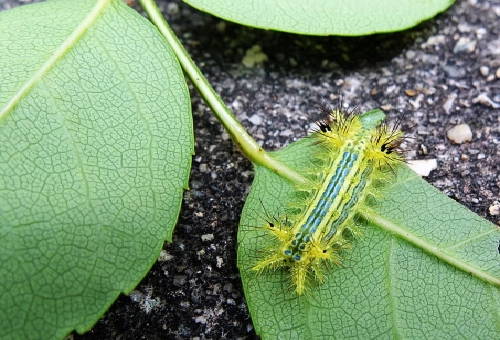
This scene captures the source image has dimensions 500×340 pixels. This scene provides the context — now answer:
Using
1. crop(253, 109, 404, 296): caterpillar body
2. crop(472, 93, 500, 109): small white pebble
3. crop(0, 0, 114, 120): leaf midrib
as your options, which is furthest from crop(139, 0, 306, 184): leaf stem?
Answer: crop(472, 93, 500, 109): small white pebble

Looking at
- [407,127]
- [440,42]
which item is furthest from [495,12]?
[407,127]

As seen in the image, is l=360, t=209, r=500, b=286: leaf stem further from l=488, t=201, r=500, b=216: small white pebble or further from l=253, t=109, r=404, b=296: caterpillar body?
l=488, t=201, r=500, b=216: small white pebble

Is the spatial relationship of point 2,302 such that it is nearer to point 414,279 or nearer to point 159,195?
point 159,195

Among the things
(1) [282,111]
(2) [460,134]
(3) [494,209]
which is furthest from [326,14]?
(3) [494,209]

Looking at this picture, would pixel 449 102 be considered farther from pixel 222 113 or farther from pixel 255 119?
pixel 222 113

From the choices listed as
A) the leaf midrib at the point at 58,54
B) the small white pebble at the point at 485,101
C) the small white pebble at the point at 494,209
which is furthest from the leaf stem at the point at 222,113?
the small white pebble at the point at 485,101
